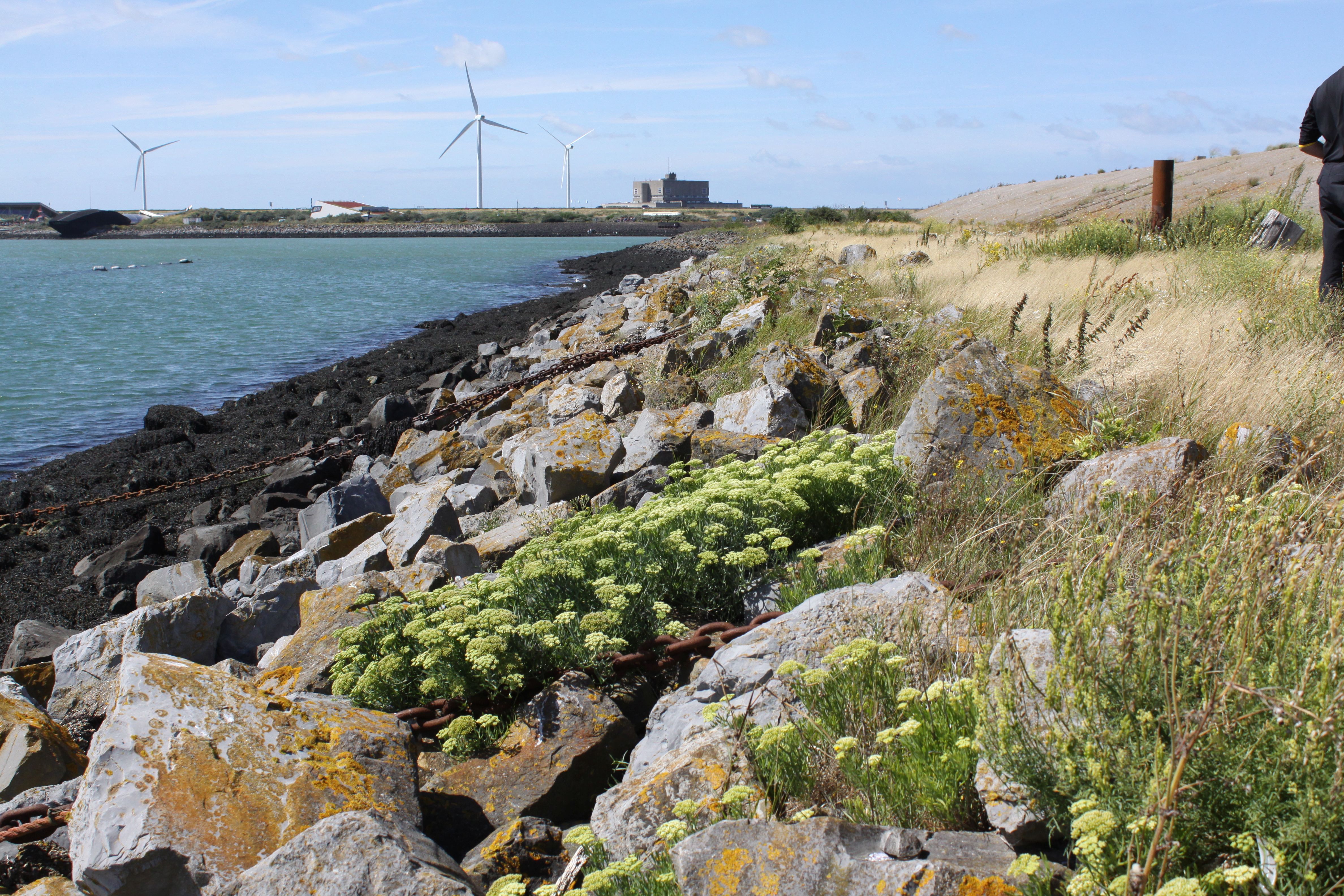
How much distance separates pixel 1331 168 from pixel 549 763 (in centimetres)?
781

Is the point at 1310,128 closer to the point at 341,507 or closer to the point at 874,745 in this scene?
the point at 874,745

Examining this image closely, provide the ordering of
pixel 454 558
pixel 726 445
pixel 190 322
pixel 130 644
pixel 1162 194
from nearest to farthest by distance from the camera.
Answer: pixel 130 644, pixel 454 558, pixel 726 445, pixel 1162 194, pixel 190 322

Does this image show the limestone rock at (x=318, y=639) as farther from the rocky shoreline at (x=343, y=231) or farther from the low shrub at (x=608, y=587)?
the rocky shoreline at (x=343, y=231)

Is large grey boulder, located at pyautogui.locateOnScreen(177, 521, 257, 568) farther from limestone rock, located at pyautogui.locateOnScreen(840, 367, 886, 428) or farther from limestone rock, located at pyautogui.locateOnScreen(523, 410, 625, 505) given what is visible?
limestone rock, located at pyautogui.locateOnScreen(840, 367, 886, 428)

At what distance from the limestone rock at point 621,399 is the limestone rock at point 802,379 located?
7.86ft

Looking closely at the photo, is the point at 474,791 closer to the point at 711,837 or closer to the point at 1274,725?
the point at 711,837

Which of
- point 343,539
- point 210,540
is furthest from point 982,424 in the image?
point 210,540

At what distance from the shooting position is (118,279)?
58438 millimetres

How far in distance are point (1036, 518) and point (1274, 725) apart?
2.00 meters

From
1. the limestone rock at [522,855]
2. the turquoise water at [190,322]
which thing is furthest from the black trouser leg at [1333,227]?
the turquoise water at [190,322]

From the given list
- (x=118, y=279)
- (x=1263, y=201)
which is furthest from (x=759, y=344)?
(x=118, y=279)

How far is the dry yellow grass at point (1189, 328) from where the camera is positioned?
17.7 ft

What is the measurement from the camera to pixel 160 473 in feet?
44.6

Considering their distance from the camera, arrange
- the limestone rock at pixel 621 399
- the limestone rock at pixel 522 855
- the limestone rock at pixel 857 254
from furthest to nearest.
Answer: the limestone rock at pixel 857 254, the limestone rock at pixel 621 399, the limestone rock at pixel 522 855
